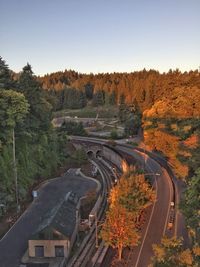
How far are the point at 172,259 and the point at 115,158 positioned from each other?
199 feet

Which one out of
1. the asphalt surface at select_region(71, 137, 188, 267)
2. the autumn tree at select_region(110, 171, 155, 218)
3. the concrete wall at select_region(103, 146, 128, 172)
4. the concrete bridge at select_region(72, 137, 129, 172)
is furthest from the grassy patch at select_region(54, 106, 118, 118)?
the autumn tree at select_region(110, 171, 155, 218)

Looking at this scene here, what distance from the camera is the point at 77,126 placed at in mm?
120125

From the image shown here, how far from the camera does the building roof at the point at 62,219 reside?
3634 cm

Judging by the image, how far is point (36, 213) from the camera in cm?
4634

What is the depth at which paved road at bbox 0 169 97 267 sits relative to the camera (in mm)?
36719

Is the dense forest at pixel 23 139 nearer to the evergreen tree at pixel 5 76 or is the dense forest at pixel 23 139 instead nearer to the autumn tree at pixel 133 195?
A: the evergreen tree at pixel 5 76

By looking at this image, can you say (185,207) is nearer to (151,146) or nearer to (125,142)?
(151,146)

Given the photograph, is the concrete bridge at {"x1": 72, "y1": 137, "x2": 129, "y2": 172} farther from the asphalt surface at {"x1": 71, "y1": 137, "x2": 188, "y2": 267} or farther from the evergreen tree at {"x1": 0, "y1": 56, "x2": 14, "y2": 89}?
the evergreen tree at {"x1": 0, "y1": 56, "x2": 14, "y2": 89}

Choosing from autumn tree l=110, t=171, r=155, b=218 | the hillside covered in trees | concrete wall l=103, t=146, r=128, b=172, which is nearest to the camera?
autumn tree l=110, t=171, r=155, b=218

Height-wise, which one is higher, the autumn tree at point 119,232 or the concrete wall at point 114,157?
the autumn tree at point 119,232

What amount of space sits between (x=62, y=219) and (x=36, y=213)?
8.18m

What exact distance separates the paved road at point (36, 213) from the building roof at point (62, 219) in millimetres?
1438

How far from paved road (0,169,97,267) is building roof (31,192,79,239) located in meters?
1.44

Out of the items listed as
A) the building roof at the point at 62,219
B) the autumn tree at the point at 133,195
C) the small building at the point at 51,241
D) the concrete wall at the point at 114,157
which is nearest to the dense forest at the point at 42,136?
the autumn tree at the point at 133,195
